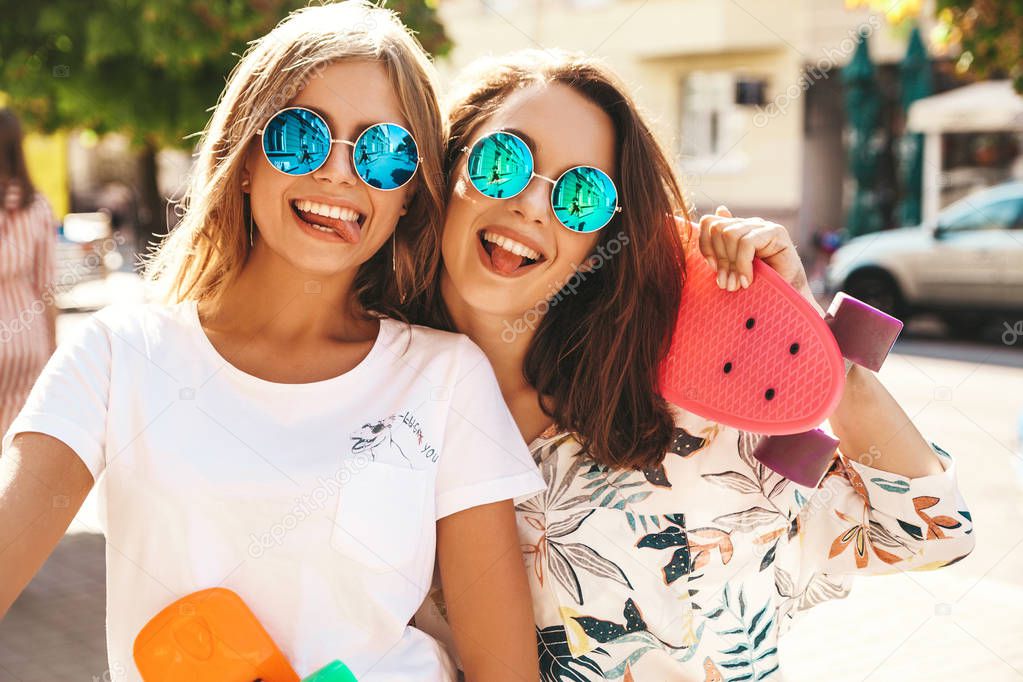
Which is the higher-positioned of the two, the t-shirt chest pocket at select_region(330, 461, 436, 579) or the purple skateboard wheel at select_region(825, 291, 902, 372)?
Result: the purple skateboard wheel at select_region(825, 291, 902, 372)

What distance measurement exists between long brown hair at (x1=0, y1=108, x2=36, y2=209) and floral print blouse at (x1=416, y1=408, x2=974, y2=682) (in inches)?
146

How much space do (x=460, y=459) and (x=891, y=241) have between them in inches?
482

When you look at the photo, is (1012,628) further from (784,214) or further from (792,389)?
(784,214)

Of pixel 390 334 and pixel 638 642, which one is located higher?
pixel 390 334

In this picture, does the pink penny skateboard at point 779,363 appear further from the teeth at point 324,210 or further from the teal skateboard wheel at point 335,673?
the teal skateboard wheel at point 335,673

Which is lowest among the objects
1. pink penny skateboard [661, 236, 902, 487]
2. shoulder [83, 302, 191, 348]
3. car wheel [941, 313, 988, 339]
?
car wheel [941, 313, 988, 339]

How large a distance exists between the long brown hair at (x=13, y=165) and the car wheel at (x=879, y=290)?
10.3 meters

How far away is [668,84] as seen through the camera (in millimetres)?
21953

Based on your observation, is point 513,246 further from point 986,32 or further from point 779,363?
point 986,32

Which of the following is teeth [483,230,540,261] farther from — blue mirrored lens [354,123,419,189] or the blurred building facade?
the blurred building facade

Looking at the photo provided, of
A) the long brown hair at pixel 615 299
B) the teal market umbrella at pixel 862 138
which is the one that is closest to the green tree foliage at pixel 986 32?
the long brown hair at pixel 615 299

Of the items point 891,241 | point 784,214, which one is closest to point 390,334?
point 891,241

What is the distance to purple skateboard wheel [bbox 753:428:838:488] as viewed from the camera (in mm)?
1864

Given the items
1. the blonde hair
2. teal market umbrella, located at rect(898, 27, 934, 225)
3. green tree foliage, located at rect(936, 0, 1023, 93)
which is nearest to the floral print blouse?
the blonde hair
